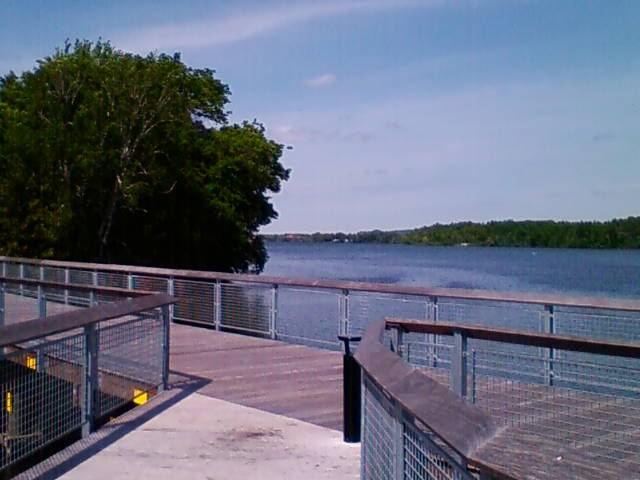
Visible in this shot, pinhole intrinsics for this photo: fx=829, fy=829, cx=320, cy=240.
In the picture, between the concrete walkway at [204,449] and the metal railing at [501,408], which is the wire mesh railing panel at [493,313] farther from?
the concrete walkway at [204,449]

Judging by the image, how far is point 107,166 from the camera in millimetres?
29828

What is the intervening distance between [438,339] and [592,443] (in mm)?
3278

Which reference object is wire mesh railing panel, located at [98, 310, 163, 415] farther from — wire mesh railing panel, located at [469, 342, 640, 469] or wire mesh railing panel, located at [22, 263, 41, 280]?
wire mesh railing panel, located at [22, 263, 41, 280]

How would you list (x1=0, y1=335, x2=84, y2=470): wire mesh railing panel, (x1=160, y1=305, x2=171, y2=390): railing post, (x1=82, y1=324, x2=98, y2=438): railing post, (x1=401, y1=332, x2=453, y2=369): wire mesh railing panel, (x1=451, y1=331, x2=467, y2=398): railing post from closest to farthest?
(x1=0, y1=335, x2=84, y2=470): wire mesh railing panel, (x1=451, y1=331, x2=467, y2=398): railing post, (x1=82, y1=324, x2=98, y2=438): railing post, (x1=401, y1=332, x2=453, y2=369): wire mesh railing panel, (x1=160, y1=305, x2=171, y2=390): railing post

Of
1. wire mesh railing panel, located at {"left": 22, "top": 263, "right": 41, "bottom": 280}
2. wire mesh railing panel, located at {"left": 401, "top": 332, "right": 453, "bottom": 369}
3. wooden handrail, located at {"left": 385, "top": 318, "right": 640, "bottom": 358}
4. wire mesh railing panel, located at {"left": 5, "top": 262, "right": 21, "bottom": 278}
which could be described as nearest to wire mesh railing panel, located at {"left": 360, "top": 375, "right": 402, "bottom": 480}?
wooden handrail, located at {"left": 385, "top": 318, "right": 640, "bottom": 358}

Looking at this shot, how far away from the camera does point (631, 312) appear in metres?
8.60

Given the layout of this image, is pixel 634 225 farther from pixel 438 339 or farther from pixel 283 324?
pixel 438 339

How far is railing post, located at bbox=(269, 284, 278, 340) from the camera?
12.9 meters

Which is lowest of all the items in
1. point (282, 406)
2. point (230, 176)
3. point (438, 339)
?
point (282, 406)

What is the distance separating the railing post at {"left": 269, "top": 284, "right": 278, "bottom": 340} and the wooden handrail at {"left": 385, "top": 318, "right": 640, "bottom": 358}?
687 centimetres

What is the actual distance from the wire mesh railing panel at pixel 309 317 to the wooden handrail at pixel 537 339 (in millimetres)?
5712

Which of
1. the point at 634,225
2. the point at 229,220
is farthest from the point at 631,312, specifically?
the point at 634,225

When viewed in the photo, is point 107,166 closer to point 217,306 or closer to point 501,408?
point 217,306

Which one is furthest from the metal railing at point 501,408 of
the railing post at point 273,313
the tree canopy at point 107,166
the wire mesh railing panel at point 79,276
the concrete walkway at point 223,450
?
the tree canopy at point 107,166
